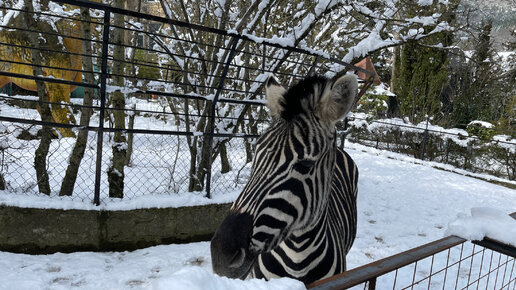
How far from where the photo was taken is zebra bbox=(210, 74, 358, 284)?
1437mm

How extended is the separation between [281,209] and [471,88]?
22.0 m

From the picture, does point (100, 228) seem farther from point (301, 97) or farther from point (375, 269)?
point (375, 269)

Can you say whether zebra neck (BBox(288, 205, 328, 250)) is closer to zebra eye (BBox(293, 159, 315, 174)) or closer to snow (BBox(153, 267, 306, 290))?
zebra eye (BBox(293, 159, 315, 174))

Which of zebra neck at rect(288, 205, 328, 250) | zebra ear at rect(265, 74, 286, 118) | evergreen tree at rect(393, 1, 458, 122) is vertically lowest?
zebra neck at rect(288, 205, 328, 250)

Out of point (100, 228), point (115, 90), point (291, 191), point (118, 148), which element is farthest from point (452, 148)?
point (291, 191)

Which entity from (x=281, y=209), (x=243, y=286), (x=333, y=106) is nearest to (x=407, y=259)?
(x=281, y=209)

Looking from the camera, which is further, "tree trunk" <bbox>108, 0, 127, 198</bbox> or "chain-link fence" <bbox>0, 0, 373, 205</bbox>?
"tree trunk" <bbox>108, 0, 127, 198</bbox>

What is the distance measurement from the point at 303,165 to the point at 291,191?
0.15 metres

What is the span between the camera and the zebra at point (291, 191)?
1437mm

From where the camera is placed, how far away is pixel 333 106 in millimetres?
1681

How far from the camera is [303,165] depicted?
62.5 inches

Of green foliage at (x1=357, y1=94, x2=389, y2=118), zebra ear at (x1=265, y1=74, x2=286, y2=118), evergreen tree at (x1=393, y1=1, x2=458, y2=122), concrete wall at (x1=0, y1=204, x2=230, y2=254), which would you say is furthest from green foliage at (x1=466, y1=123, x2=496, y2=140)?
zebra ear at (x1=265, y1=74, x2=286, y2=118)

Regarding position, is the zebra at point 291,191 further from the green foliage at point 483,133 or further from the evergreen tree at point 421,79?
the evergreen tree at point 421,79

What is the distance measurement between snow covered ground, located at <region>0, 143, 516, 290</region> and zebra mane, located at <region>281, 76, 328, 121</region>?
3.04 feet
